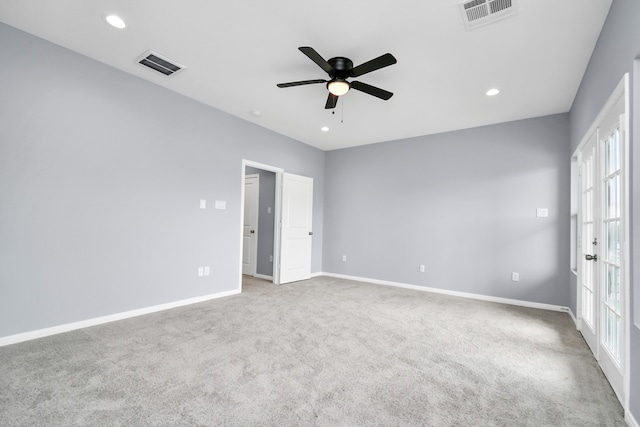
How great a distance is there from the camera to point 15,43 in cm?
265

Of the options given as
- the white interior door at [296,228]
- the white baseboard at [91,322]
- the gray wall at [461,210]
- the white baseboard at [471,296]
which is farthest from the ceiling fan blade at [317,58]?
the white baseboard at [471,296]

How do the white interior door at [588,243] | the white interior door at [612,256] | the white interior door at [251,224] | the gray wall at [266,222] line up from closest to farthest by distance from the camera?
the white interior door at [612,256], the white interior door at [588,243], the gray wall at [266,222], the white interior door at [251,224]

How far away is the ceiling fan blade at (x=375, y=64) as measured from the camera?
2.36 metres

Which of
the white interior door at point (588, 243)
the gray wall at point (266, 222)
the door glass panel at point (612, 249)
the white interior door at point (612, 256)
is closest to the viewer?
the white interior door at point (612, 256)

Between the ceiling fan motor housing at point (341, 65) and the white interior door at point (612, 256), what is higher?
the ceiling fan motor housing at point (341, 65)

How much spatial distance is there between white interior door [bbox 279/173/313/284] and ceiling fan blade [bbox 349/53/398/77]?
304 cm

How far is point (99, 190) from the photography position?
125 inches

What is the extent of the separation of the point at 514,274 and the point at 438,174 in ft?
6.45

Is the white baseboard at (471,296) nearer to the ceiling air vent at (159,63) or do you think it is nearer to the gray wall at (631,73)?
the gray wall at (631,73)

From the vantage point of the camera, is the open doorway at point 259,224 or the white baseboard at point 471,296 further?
the open doorway at point 259,224

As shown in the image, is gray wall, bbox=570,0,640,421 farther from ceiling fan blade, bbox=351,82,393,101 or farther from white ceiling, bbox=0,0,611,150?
ceiling fan blade, bbox=351,82,393,101

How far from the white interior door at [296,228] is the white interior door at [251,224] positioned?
3.08ft

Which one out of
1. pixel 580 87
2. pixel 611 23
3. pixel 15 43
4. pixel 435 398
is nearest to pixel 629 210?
pixel 611 23

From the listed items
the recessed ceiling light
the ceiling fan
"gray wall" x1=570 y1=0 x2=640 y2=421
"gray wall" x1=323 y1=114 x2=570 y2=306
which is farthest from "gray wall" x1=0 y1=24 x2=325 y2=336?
"gray wall" x1=570 y1=0 x2=640 y2=421
